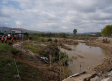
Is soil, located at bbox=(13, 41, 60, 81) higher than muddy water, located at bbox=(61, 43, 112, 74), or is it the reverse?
soil, located at bbox=(13, 41, 60, 81)

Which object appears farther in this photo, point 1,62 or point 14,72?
point 1,62

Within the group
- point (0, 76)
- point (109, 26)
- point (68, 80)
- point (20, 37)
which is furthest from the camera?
point (109, 26)

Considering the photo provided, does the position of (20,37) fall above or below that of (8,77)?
above

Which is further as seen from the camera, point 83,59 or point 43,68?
point 83,59

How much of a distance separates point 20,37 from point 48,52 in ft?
34.1

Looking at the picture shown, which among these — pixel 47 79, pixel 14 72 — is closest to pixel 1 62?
pixel 14 72

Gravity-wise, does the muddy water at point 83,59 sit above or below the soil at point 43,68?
below

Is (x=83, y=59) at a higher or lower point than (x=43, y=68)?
A: lower

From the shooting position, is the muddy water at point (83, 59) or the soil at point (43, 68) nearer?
the soil at point (43, 68)

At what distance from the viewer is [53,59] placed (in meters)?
8.58

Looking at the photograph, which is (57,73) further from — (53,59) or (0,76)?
(0,76)

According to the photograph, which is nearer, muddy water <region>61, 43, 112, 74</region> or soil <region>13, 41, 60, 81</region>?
soil <region>13, 41, 60, 81</region>

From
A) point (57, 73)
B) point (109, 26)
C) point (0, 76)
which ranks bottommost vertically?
point (57, 73)

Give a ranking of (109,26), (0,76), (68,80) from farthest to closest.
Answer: (109,26) < (0,76) < (68,80)
